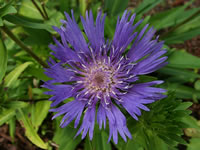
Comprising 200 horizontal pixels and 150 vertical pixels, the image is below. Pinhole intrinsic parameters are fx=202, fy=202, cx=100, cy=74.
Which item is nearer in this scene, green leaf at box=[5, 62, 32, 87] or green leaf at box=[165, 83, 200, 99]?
green leaf at box=[5, 62, 32, 87]

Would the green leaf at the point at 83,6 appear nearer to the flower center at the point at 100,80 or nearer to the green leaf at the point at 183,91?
the flower center at the point at 100,80

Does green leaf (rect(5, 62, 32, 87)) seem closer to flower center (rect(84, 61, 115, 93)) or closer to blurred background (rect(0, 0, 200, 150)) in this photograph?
blurred background (rect(0, 0, 200, 150))

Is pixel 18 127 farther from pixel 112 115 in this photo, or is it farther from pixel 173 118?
pixel 173 118

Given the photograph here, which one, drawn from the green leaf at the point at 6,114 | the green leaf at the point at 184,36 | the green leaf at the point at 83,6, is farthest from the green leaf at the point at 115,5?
the green leaf at the point at 6,114

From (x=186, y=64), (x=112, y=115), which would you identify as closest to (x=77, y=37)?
(x=112, y=115)

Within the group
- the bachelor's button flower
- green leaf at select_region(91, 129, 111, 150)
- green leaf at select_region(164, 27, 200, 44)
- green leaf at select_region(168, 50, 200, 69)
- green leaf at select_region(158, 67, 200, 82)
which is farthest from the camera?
green leaf at select_region(164, 27, 200, 44)

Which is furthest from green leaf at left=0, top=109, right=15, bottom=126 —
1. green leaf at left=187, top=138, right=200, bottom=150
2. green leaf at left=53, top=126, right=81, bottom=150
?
green leaf at left=187, top=138, right=200, bottom=150
